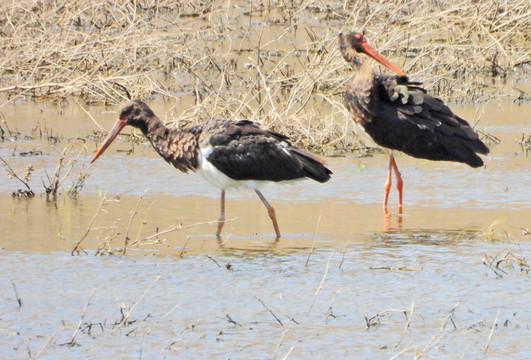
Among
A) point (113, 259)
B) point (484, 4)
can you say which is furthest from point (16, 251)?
point (484, 4)

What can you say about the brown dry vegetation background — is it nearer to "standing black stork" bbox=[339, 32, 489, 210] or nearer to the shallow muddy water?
"standing black stork" bbox=[339, 32, 489, 210]

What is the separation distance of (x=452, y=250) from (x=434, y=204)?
164 centimetres

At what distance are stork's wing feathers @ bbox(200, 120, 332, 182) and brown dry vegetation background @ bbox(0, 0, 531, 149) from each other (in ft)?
7.29

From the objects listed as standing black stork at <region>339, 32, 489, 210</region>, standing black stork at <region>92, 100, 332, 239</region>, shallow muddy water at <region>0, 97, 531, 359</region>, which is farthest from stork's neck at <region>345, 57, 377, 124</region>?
standing black stork at <region>92, 100, 332, 239</region>

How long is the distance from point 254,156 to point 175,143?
556mm

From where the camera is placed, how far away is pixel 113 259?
6625 millimetres

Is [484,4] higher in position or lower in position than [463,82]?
higher

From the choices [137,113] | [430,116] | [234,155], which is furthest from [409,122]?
[137,113]

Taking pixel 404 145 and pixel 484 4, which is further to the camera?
pixel 484 4

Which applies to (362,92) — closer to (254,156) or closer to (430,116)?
(430,116)

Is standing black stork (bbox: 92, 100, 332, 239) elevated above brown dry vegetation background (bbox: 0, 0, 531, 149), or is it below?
below

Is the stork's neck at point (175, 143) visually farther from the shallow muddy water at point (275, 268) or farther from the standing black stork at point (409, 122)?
the standing black stork at point (409, 122)

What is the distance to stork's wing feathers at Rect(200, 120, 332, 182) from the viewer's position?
25.2 ft

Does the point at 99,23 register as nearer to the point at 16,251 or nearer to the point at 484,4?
the point at 484,4
